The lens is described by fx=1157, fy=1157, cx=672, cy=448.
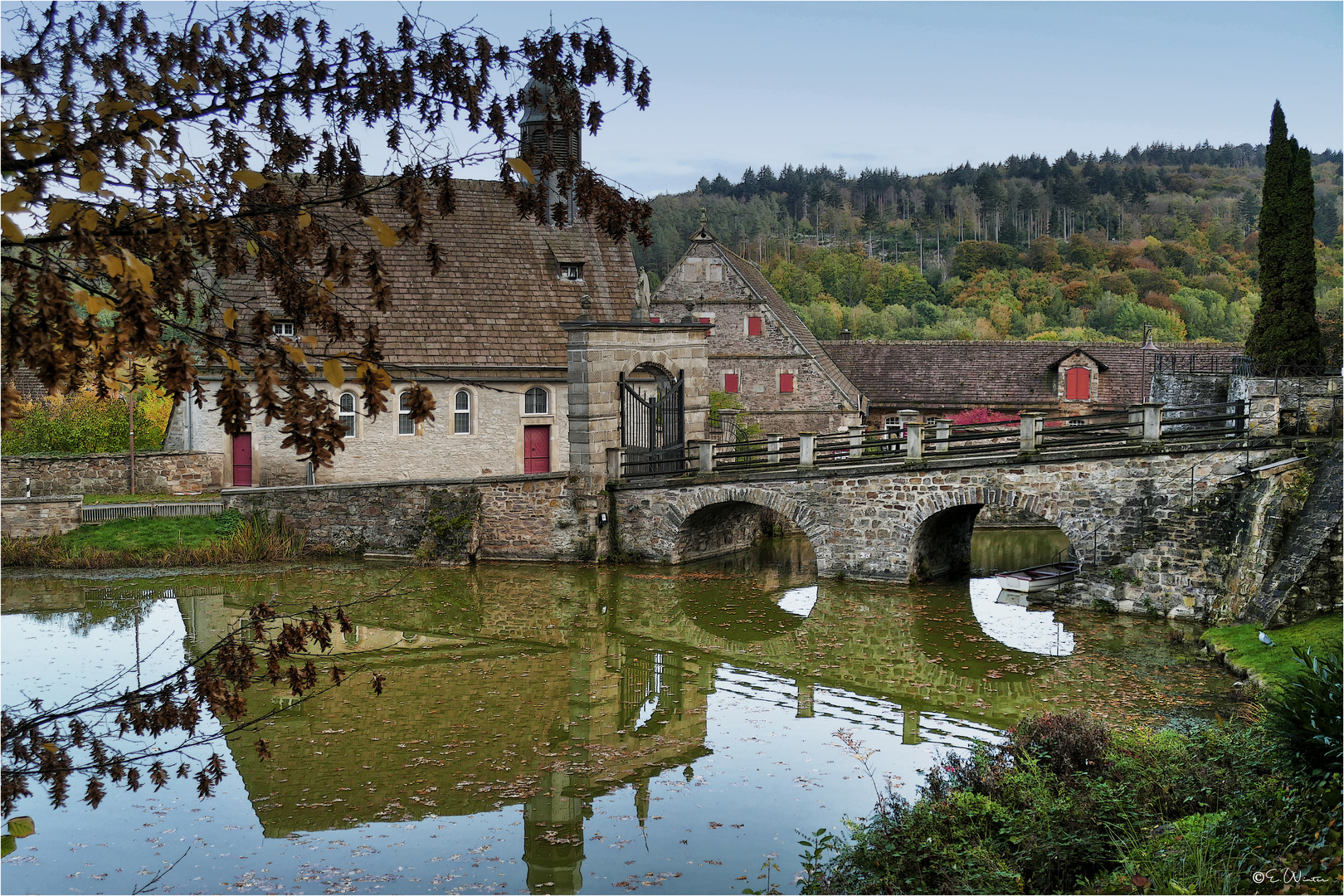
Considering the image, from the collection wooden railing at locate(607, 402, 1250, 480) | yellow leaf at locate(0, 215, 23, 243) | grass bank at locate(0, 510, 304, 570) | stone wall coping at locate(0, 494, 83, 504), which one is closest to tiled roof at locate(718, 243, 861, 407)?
wooden railing at locate(607, 402, 1250, 480)

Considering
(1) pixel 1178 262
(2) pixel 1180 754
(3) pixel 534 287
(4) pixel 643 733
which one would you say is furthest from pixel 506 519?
(1) pixel 1178 262

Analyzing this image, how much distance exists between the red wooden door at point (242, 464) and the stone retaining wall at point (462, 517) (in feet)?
14.4

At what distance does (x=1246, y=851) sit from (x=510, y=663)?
33.2ft

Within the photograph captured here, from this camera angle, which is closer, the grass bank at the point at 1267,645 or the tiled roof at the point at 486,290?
the grass bank at the point at 1267,645

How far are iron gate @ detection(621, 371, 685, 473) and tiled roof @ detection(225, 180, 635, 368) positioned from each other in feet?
13.4

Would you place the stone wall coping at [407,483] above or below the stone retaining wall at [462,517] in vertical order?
above

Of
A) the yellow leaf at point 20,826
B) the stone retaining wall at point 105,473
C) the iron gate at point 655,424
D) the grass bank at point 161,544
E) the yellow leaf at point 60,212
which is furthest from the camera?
the stone retaining wall at point 105,473

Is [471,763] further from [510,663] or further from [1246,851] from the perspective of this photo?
[1246,851]

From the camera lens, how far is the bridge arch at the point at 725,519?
20812 mm

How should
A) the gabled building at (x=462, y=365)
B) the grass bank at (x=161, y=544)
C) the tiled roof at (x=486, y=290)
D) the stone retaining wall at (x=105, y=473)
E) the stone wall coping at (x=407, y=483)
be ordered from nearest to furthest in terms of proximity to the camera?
the grass bank at (x=161, y=544) < the stone wall coping at (x=407, y=483) < the stone retaining wall at (x=105, y=473) < the tiled roof at (x=486, y=290) < the gabled building at (x=462, y=365)

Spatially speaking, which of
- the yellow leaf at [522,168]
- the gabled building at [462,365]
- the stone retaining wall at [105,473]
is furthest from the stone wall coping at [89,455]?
the yellow leaf at [522,168]

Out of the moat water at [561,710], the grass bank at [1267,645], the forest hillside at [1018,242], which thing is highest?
the forest hillside at [1018,242]

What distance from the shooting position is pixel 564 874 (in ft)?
28.4

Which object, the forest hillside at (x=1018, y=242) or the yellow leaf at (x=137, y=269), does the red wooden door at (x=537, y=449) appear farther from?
the forest hillside at (x=1018, y=242)
